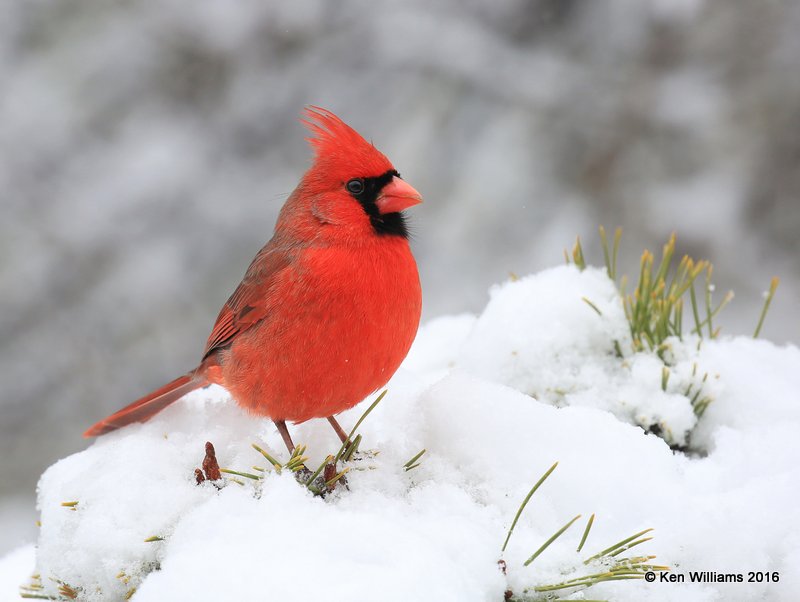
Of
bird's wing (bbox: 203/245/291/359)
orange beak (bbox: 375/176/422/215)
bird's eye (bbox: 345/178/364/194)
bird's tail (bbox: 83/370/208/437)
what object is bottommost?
bird's tail (bbox: 83/370/208/437)

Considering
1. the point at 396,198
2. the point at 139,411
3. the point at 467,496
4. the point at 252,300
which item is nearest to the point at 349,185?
the point at 396,198

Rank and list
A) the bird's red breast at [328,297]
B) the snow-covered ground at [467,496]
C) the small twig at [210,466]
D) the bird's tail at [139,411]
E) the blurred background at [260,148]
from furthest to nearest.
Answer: the blurred background at [260,148] < the bird's tail at [139,411] < the bird's red breast at [328,297] < the small twig at [210,466] < the snow-covered ground at [467,496]

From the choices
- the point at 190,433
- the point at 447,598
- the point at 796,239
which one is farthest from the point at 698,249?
the point at 447,598

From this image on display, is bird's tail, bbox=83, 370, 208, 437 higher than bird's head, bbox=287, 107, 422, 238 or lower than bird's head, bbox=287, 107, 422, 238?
lower

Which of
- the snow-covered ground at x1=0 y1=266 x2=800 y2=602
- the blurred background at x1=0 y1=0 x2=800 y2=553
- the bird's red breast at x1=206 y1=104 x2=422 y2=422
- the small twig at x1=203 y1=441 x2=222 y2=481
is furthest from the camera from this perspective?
the blurred background at x1=0 y1=0 x2=800 y2=553

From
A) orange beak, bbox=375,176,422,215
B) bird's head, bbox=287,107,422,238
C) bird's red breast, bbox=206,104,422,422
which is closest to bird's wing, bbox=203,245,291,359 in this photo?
bird's red breast, bbox=206,104,422,422

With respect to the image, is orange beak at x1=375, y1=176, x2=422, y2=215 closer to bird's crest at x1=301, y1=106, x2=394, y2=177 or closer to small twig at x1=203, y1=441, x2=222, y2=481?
bird's crest at x1=301, y1=106, x2=394, y2=177

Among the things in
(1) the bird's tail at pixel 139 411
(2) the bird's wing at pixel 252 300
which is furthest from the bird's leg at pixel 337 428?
(1) the bird's tail at pixel 139 411

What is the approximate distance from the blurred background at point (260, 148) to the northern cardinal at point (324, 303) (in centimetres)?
163

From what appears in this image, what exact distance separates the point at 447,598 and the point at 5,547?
2916 millimetres

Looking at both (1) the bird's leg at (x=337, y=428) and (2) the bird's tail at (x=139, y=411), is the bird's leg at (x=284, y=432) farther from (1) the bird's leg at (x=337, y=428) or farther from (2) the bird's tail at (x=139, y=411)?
(2) the bird's tail at (x=139, y=411)

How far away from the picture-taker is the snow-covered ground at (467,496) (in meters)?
1.10

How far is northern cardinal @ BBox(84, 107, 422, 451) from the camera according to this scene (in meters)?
1.62

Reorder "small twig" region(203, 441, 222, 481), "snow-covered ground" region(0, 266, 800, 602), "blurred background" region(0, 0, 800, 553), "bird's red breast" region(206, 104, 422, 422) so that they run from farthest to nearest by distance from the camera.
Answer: "blurred background" region(0, 0, 800, 553) → "bird's red breast" region(206, 104, 422, 422) → "small twig" region(203, 441, 222, 481) → "snow-covered ground" region(0, 266, 800, 602)
